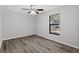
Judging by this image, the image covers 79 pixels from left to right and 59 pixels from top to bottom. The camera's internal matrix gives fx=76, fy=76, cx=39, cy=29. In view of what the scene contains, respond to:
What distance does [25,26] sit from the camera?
23.5ft

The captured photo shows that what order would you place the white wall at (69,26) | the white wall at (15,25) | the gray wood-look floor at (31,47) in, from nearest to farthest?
the gray wood-look floor at (31,47)
the white wall at (69,26)
the white wall at (15,25)

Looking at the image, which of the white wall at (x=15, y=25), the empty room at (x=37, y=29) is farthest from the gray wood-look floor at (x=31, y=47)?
the white wall at (x=15, y=25)

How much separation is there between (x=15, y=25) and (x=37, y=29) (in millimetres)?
2202

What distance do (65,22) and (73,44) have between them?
1.23m

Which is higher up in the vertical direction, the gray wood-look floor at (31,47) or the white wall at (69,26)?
the white wall at (69,26)

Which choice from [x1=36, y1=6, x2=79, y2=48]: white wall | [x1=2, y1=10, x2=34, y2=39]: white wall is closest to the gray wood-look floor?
[x1=36, y1=6, x2=79, y2=48]: white wall

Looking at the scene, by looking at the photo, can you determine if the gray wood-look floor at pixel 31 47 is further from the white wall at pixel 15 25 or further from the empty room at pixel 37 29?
the white wall at pixel 15 25

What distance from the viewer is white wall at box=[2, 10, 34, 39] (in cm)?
563

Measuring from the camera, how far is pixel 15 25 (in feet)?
20.9

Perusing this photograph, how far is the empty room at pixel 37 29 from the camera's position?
11.8ft

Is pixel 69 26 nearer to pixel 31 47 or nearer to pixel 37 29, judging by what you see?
pixel 31 47
